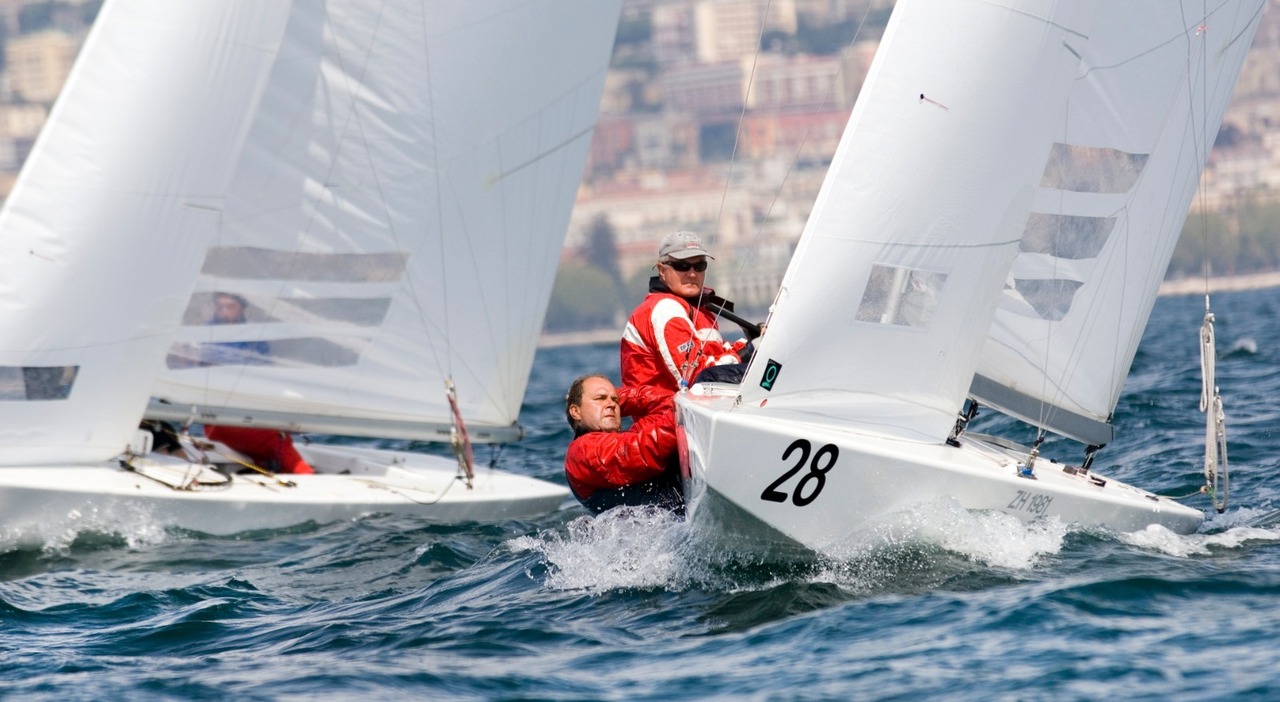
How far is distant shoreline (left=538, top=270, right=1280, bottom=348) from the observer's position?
76.2 meters

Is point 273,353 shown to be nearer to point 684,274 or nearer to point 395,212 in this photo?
point 395,212

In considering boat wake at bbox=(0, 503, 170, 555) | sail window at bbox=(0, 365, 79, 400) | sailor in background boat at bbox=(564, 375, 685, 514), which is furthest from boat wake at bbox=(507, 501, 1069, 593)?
sail window at bbox=(0, 365, 79, 400)

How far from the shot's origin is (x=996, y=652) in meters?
3.89

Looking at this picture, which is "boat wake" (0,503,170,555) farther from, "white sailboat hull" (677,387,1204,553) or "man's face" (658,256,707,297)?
"white sailboat hull" (677,387,1204,553)

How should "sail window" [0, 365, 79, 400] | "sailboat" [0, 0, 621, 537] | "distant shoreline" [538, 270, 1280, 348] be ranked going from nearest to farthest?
"sail window" [0, 365, 79, 400]
"sailboat" [0, 0, 621, 537]
"distant shoreline" [538, 270, 1280, 348]

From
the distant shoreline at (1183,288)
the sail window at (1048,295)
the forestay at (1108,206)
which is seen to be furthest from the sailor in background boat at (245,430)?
the distant shoreline at (1183,288)

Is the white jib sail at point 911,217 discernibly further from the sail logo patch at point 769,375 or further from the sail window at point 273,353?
the sail window at point 273,353

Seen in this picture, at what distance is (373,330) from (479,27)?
1.64 meters

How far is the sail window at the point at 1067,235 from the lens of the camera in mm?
5684

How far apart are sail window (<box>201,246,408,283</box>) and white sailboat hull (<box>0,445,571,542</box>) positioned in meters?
0.97

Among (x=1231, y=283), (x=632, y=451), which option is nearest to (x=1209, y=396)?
(x=632, y=451)

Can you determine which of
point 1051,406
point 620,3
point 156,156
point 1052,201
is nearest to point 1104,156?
point 1052,201

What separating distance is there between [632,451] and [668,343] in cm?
39

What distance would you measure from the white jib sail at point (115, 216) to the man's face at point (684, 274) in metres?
2.78
